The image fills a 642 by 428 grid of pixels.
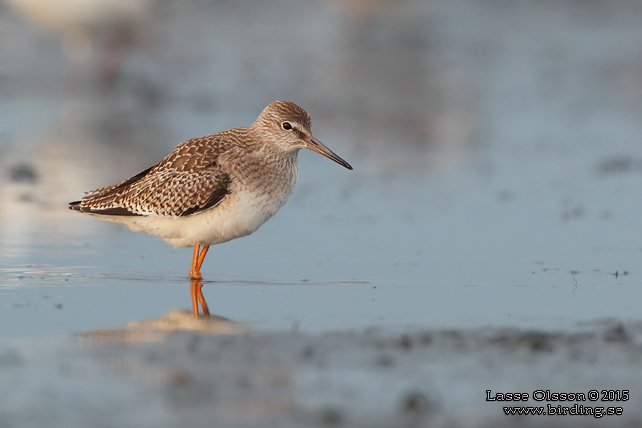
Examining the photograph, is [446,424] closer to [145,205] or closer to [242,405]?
[242,405]

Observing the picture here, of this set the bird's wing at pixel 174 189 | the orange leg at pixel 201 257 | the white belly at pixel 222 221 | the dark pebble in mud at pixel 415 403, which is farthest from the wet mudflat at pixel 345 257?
the bird's wing at pixel 174 189

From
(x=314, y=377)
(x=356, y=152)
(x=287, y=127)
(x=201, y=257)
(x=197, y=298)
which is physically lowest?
(x=314, y=377)

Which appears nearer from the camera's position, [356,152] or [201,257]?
[201,257]

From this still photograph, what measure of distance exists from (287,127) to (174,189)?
100cm

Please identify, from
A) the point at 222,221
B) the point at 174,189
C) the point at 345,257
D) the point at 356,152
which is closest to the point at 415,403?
the point at 222,221

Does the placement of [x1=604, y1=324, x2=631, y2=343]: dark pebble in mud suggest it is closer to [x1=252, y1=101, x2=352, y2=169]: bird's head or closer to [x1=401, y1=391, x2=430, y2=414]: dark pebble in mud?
[x1=401, y1=391, x2=430, y2=414]: dark pebble in mud

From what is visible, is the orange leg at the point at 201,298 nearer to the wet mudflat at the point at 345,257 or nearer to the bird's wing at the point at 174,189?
the wet mudflat at the point at 345,257

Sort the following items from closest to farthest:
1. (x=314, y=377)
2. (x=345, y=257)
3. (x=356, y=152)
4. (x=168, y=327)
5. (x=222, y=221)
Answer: (x=314, y=377)
(x=168, y=327)
(x=222, y=221)
(x=345, y=257)
(x=356, y=152)

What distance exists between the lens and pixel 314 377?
18.3 feet

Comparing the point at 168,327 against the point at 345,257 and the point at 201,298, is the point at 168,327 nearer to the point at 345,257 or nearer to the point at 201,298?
the point at 201,298

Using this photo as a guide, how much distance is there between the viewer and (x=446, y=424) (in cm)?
491

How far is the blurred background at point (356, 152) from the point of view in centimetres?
759

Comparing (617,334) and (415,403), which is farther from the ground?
(617,334)

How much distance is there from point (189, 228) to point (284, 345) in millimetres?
2169
